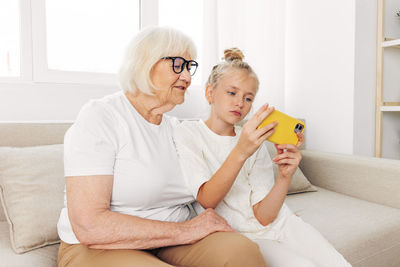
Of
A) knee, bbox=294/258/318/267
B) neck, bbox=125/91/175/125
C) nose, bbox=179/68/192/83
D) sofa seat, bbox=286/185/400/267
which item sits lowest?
sofa seat, bbox=286/185/400/267

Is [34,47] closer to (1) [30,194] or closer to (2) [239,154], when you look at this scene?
(1) [30,194]

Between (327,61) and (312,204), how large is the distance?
106 centimetres

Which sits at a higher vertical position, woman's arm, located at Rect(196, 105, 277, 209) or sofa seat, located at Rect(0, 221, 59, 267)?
woman's arm, located at Rect(196, 105, 277, 209)

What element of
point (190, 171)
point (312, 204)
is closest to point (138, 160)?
point (190, 171)

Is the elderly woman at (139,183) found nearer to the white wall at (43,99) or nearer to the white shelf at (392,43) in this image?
the white wall at (43,99)

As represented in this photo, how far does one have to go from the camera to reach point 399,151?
2436 mm

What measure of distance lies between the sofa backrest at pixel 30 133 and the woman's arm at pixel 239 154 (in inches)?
29.6

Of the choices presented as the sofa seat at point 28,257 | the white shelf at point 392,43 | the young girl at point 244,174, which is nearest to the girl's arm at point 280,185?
the young girl at point 244,174

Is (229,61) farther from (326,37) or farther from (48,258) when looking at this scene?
(326,37)

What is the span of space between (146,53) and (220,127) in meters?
0.38

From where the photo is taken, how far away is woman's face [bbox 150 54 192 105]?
1001 millimetres

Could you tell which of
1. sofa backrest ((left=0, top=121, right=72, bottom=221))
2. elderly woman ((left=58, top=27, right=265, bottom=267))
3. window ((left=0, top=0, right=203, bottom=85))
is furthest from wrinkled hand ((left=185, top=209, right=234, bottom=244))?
window ((left=0, top=0, right=203, bottom=85))

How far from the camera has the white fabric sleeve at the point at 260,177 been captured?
1143 millimetres

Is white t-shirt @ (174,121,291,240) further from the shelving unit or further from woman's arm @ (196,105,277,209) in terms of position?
the shelving unit
